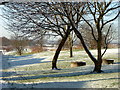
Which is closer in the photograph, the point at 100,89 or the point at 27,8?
the point at 100,89

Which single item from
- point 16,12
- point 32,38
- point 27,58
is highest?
point 16,12

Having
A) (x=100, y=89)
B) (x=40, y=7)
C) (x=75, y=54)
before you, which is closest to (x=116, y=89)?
(x=100, y=89)

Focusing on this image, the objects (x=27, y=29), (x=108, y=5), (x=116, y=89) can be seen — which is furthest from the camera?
(x=27, y=29)

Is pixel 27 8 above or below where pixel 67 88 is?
above

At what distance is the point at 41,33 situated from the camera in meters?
6.26

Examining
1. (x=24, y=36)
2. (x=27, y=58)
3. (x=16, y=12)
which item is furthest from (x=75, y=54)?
(x=16, y=12)

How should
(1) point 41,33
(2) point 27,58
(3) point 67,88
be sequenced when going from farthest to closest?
(2) point 27,58
(1) point 41,33
(3) point 67,88

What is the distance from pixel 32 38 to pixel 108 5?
10.8ft

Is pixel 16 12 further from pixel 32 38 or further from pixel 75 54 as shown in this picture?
pixel 75 54

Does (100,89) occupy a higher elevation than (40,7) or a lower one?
lower

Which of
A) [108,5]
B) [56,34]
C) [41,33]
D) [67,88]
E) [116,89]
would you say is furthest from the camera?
[56,34]

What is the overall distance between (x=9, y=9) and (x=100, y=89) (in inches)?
147

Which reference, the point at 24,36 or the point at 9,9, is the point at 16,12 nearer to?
the point at 9,9

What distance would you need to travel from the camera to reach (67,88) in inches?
110
